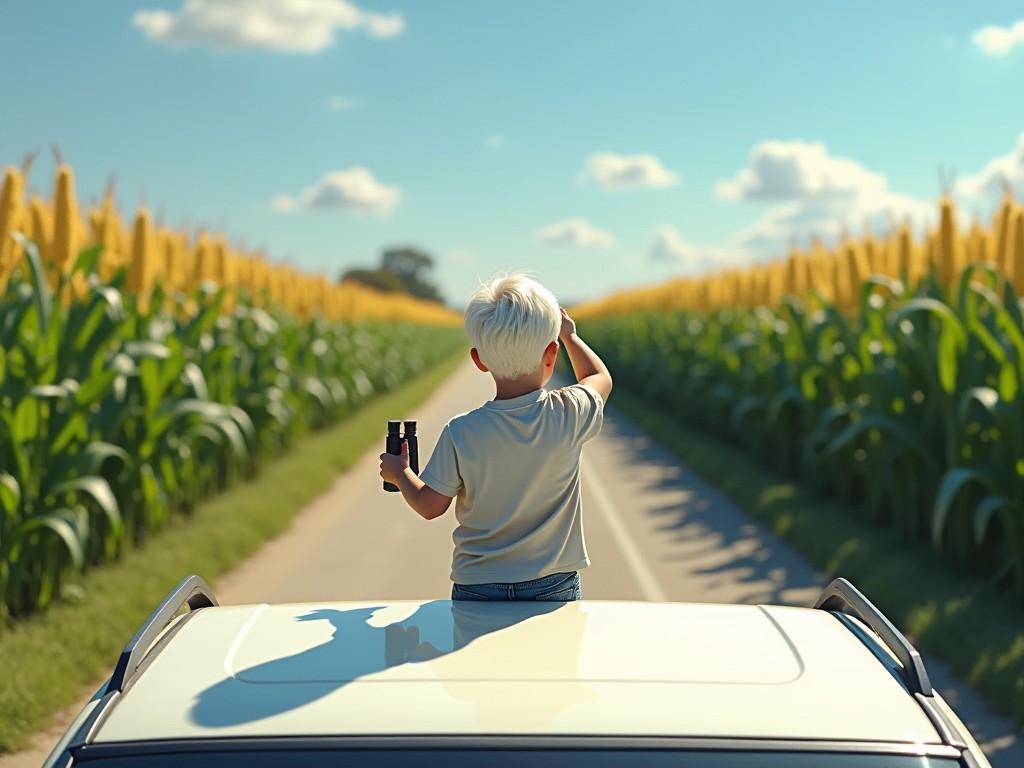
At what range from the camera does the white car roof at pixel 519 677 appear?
1.61 meters

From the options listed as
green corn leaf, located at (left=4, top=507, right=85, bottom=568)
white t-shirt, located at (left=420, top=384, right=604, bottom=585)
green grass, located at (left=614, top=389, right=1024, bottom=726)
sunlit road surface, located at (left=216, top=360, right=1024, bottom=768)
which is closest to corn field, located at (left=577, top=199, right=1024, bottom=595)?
green grass, located at (left=614, top=389, right=1024, bottom=726)

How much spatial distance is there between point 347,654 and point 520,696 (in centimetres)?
37

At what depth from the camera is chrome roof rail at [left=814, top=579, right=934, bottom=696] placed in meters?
1.82

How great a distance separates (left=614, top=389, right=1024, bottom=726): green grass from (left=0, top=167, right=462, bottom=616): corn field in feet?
15.5

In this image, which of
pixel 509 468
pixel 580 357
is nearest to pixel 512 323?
pixel 509 468

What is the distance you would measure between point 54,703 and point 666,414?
18693 millimetres

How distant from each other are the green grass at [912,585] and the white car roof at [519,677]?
152 inches

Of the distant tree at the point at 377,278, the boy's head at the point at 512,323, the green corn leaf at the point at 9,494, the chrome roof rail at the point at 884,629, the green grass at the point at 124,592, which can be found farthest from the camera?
the distant tree at the point at 377,278

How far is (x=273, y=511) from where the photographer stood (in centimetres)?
1084

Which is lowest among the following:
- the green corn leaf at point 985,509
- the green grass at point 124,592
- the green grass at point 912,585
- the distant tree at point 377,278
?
the green grass at point 912,585

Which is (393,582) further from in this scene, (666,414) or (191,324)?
(666,414)

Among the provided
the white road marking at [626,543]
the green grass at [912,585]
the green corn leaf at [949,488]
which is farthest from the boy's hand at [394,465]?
the white road marking at [626,543]

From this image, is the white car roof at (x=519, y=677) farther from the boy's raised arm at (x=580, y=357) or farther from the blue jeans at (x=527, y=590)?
the boy's raised arm at (x=580, y=357)

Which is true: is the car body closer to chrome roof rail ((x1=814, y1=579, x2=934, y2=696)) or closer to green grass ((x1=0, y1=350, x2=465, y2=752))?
chrome roof rail ((x1=814, y1=579, x2=934, y2=696))
